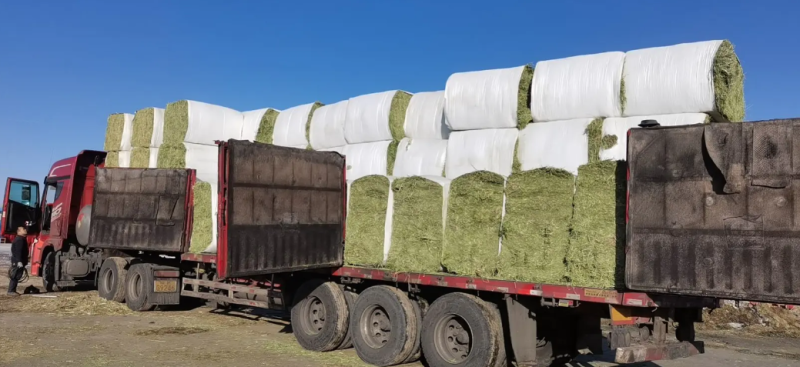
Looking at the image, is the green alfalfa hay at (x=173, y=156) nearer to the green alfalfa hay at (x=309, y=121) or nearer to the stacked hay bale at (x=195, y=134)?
the stacked hay bale at (x=195, y=134)

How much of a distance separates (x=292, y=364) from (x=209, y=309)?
6.40 m

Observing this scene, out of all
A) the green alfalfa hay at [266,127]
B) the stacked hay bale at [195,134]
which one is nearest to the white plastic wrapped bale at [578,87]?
the green alfalfa hay at [266,127]

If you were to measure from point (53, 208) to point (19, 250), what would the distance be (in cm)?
136

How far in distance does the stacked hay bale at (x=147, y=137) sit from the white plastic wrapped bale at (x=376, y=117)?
16.7ft

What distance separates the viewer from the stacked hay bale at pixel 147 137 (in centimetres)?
1462

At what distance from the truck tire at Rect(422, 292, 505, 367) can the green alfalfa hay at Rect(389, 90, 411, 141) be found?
12.2 ft

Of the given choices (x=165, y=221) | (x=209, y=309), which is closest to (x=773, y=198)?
(x=165, y=221)

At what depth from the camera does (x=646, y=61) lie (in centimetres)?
803

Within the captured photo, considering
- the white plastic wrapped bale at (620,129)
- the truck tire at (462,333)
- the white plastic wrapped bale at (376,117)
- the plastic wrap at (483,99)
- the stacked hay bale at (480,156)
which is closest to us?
the white plastic wrapped bale at (620,129)

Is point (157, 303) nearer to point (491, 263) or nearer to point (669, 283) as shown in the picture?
point (491, 263)

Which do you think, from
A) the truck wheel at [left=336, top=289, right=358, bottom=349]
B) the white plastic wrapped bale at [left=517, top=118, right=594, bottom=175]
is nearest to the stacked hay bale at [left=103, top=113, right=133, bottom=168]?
the truck wheel at [left=336, top=289, right=358, bottom=349]

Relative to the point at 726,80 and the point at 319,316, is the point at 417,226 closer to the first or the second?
the point at 319,316

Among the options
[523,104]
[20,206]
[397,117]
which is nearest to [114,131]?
[20,206]

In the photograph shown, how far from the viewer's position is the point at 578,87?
27.9 feet
